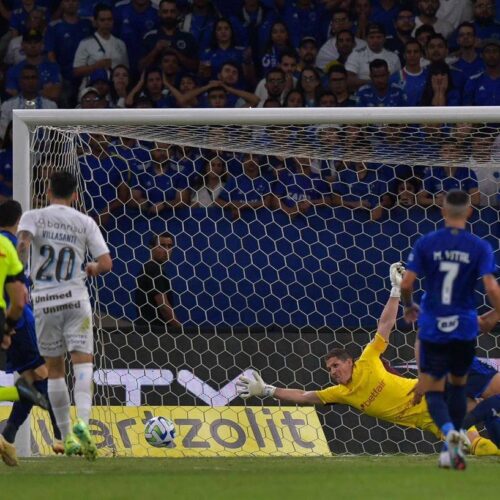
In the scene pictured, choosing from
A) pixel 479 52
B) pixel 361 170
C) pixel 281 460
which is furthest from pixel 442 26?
pixel 281 460

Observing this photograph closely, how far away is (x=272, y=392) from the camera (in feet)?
32.8

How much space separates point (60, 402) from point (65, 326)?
0.50m

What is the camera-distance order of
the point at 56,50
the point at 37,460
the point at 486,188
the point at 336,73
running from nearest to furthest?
the point at 37,460
the point at 486,188
the point at 336,73
the point at 56,50

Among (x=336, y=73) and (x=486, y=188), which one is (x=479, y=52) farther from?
(x=486, y=188)

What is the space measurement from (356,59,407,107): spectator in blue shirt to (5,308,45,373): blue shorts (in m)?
5.55

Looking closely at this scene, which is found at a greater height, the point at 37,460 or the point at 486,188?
the point at 486,188

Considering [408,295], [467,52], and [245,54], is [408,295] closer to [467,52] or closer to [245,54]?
[467,52]

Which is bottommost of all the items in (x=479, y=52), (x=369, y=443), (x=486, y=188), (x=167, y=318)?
(x=369, y=443)

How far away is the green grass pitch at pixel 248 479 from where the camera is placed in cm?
683

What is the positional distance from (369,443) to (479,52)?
525cm

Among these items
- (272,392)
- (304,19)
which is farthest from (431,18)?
(272,392)

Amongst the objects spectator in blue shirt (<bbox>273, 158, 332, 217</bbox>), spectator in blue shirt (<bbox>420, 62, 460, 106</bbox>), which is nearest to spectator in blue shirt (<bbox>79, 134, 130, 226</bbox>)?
spectator in blue shirt (<bbox>273, 158, 332, 217</bbox>)

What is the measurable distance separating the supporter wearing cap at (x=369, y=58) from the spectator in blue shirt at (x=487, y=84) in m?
0.86

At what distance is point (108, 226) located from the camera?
11695mm
